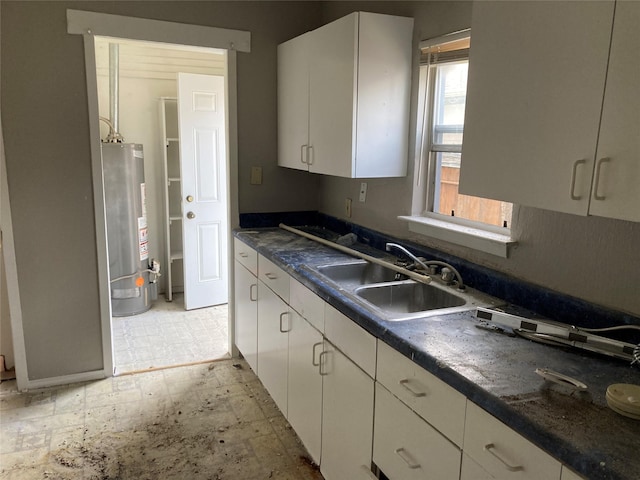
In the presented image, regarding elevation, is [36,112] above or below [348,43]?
below

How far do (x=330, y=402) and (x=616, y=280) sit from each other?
3.57ft

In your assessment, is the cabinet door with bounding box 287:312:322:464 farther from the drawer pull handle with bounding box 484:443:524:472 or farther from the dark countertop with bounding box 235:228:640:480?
the drawer pull handle with bounding box 484:443:524:472

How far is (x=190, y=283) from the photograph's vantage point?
420 cm

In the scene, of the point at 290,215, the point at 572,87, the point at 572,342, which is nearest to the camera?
the point at 572,87

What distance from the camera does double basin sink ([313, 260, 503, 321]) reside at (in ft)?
5.84

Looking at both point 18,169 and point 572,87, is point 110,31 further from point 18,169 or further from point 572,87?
point 572,87

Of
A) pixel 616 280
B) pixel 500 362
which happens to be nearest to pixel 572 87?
pixel 616 280

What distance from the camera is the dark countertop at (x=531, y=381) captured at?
938 millimetres

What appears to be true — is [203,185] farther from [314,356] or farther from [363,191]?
[314,356]

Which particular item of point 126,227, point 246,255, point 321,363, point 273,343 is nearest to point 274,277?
point 273,343

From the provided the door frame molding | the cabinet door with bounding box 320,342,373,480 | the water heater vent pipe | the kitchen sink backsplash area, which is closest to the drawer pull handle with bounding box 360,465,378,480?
the cabinet door with bounding box 320,342,373,480

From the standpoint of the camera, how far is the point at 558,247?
1676 mm

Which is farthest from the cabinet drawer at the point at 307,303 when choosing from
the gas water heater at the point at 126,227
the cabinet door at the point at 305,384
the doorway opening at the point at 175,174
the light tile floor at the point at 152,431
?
the gas water heater at the point at 126,227

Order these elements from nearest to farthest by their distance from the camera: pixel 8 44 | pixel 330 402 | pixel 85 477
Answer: pixel 330 402
pixel 85 477
pixel 8 44
